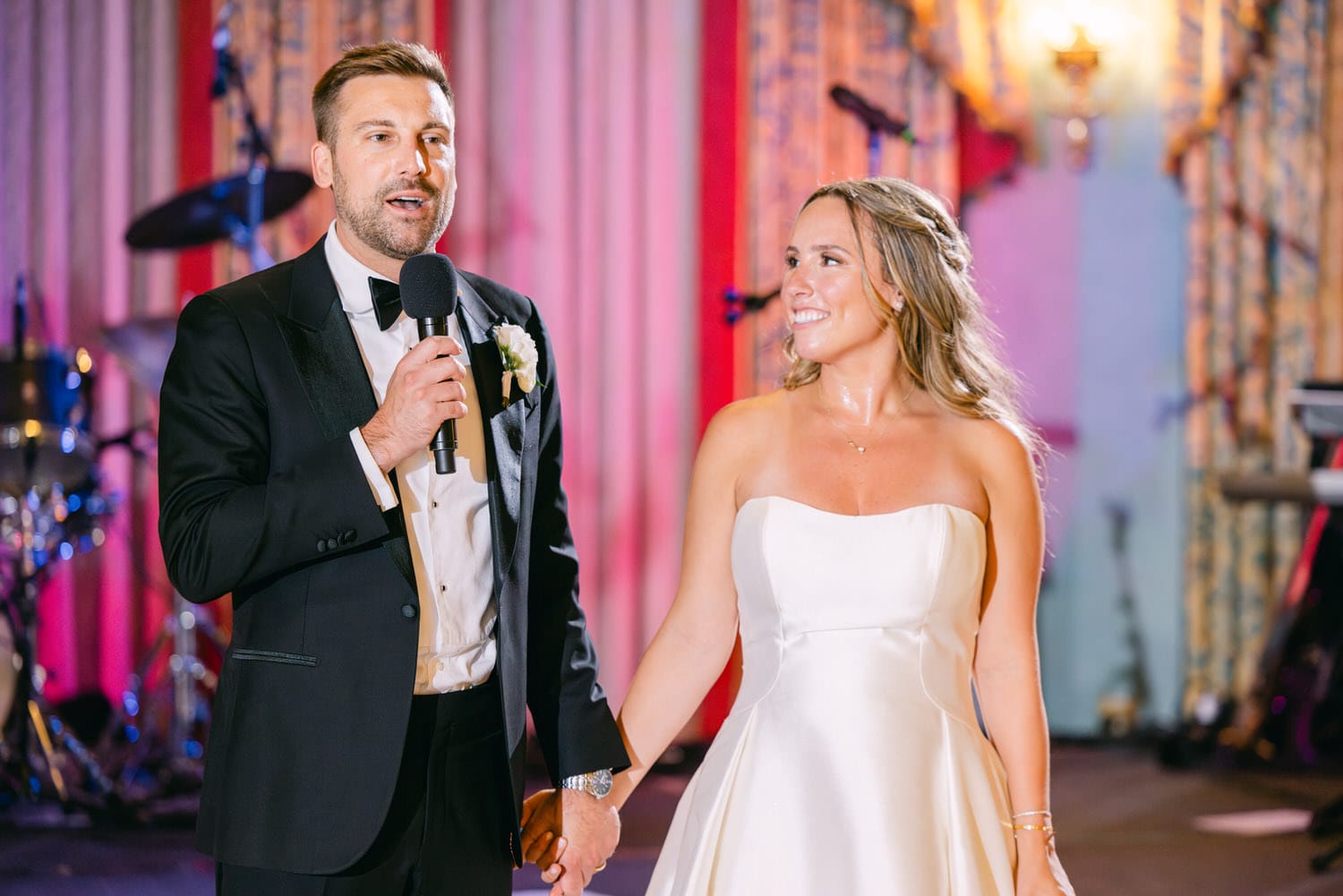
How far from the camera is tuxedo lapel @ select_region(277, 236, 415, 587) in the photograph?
1.97 m

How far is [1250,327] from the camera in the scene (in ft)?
21.2

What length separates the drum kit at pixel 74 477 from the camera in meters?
4.71

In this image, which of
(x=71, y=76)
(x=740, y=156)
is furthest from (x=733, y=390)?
(x=71, y=76)

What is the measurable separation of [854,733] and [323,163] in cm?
124

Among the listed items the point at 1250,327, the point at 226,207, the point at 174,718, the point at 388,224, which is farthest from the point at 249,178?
the point at 1250,327

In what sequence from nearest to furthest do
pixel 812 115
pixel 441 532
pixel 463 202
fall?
1. pixel 441 532
2. pixel 463 202
3. pixel 812 115

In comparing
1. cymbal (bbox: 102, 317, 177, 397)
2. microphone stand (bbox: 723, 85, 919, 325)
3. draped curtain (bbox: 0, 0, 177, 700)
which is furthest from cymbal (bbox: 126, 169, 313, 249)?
microphone stand (bbox: 723, 85, 919, 325)

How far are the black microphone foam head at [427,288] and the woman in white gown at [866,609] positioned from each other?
2.13 ft

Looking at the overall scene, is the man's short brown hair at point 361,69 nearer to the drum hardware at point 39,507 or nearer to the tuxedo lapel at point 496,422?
the tuxedo lapel at point 496,422

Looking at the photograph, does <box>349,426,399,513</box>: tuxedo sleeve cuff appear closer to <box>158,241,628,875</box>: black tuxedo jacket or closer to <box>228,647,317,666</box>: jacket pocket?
<box>158,241,628,875</box>: black tuxedo jacket

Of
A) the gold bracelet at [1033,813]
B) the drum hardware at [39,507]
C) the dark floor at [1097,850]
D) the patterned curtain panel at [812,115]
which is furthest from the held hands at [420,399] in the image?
the patterned curtain panel at [812,115]

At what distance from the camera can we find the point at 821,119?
634cm

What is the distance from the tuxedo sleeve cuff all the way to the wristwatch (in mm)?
593

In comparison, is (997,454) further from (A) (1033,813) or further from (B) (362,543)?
(B) (362,543)
